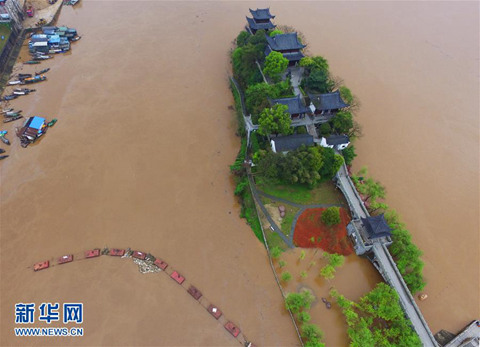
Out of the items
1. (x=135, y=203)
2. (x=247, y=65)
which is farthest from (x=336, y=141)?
(x=135, y=203)

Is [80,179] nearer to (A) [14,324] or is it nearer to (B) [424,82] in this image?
(A) [14,324]

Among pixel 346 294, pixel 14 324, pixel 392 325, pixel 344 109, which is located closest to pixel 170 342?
pixel 14 324

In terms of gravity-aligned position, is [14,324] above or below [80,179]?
below

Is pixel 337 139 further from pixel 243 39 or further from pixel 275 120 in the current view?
pixel 243 39

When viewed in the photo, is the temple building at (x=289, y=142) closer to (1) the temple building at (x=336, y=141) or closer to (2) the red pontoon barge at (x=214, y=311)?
(1) the temple building at (x=336, y=141)

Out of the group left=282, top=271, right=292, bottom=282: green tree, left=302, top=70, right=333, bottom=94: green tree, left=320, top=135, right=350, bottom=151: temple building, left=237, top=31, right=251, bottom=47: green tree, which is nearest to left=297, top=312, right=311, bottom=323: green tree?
left=282, top=271, right=292, bottom=282: green tree
